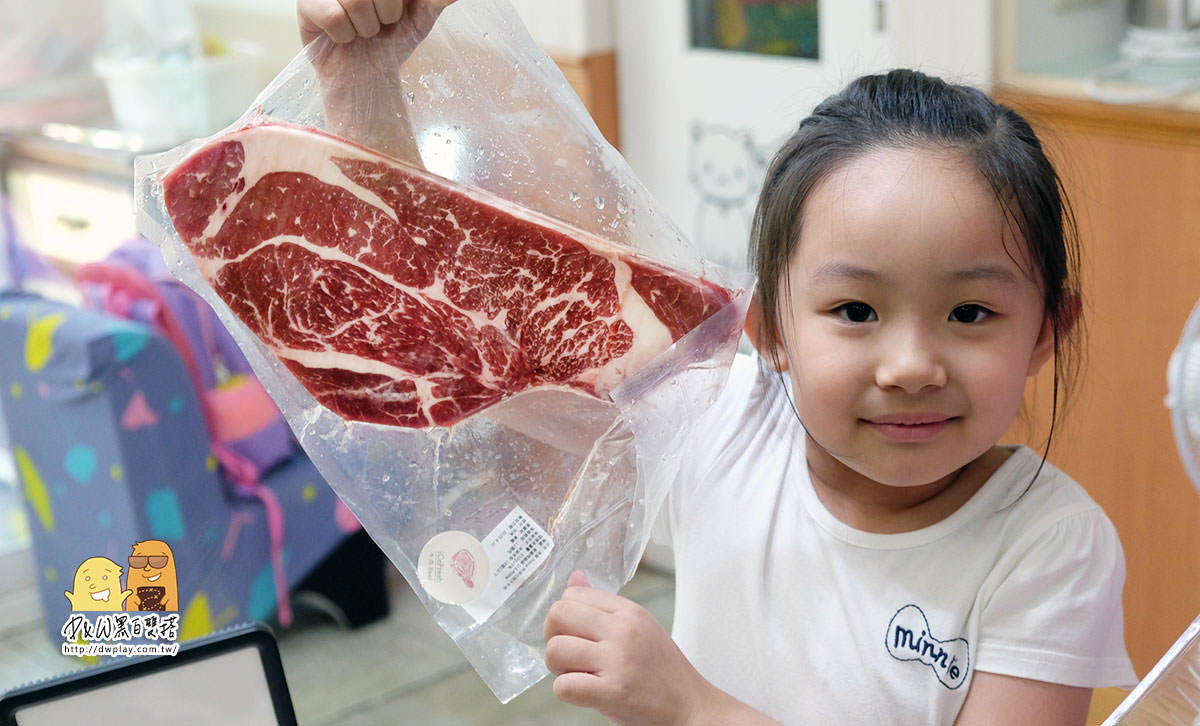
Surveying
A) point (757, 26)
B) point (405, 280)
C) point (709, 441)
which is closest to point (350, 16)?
point (405, 280)

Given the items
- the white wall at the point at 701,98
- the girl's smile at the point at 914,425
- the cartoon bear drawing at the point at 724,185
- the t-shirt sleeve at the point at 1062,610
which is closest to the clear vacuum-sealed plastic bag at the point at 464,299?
the girl's smile at the point at 914,425

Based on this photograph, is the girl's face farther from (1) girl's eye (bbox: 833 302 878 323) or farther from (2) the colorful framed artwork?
(2) the colorful framed artwork

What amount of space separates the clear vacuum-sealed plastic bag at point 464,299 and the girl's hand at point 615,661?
28 mm

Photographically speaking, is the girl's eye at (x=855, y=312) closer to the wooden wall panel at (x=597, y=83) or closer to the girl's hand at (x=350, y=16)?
the girl's hand at (x=350, y=16)

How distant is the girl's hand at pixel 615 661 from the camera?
2.31 ft

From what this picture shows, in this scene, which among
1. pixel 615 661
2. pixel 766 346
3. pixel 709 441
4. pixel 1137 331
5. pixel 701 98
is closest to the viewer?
pixel 615 661

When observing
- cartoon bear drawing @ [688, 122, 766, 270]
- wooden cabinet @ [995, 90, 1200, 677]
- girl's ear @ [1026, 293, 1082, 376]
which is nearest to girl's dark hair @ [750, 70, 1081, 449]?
girl's ear @ [1026, 293, 1082, 376]

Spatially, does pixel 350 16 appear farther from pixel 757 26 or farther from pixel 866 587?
pixel 757 26

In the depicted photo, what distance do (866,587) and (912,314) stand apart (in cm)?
23

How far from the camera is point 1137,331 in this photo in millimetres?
1753

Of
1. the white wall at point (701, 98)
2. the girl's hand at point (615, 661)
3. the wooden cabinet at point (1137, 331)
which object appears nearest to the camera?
the girl's hand at point (615, 661)

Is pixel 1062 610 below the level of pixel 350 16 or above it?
below

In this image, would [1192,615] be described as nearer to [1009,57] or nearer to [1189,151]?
[1189,151]

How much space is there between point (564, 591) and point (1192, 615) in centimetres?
140
